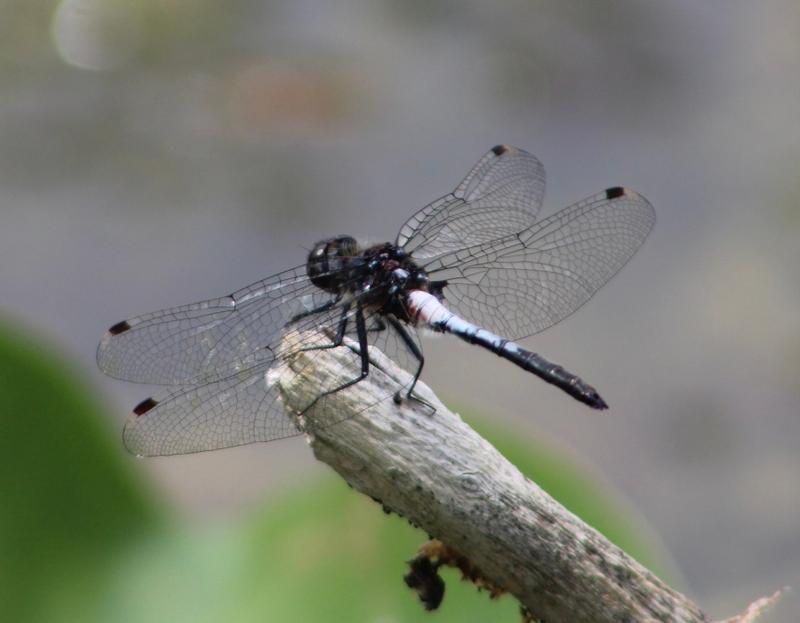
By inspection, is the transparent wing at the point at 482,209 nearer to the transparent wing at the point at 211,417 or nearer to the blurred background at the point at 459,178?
the transparent wing at the point at 211,417

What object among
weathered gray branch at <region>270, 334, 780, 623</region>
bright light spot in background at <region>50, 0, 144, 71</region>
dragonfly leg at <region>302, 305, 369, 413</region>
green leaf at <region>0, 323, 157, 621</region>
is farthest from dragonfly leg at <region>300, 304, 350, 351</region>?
bright light spot in background at <region>50, 0, 144, 71</region>

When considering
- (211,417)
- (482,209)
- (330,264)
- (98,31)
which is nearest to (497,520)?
(211,417)

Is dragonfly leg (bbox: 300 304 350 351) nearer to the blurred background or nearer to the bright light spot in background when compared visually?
the blurred background

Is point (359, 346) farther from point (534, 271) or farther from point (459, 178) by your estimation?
point (459, 178)

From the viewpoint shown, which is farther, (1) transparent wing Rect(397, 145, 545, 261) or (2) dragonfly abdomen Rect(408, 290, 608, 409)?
(1) transparent wing Rect(397, 145, 545, 261)

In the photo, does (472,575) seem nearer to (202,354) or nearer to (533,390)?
(202,354)

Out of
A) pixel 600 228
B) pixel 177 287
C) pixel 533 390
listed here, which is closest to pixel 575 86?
pixel 533 390

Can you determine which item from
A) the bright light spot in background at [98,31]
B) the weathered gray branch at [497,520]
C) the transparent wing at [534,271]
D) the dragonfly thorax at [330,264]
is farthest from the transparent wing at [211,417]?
the bright light spot in background at [98,31]
